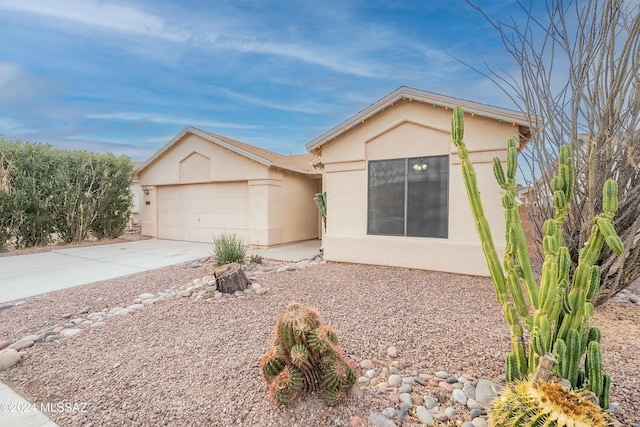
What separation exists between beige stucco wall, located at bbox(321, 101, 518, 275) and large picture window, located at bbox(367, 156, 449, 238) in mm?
143

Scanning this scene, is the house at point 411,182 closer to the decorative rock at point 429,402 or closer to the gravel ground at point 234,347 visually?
the gravel ground at point 234,347

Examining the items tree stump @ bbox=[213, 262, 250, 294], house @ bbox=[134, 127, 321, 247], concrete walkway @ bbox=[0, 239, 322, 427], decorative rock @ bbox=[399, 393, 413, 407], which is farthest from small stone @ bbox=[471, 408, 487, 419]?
house @ bbox=[134, 127, 321, 247]

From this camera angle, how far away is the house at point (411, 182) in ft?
20.9

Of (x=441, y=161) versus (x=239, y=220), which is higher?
(x=441, y=161)

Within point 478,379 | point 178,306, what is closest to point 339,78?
point 178,306

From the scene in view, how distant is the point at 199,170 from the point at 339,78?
284 inches

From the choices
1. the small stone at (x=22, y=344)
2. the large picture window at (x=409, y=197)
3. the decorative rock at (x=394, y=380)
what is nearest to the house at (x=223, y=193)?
the large picture window at (x=409, y=197)

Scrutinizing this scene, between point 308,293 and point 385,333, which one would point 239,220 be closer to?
point 308,293

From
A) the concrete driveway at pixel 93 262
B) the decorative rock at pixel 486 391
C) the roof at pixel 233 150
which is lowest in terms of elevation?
the concrete driveway at pixel 93 262

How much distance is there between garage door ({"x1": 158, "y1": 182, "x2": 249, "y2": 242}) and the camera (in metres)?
11.5

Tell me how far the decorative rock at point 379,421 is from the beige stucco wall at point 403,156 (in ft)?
17.0

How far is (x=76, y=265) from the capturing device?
8031 millimetres

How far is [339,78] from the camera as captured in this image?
12.7 m

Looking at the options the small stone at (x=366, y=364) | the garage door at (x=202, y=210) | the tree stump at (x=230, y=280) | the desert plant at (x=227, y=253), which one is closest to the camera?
the small stone at (x=366, y=364)
